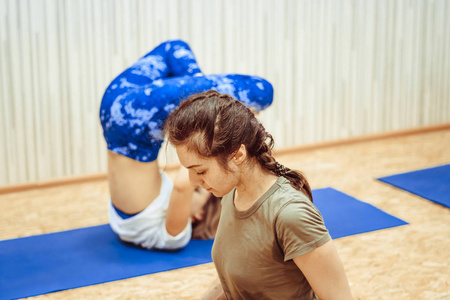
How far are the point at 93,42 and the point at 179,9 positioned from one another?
610mm

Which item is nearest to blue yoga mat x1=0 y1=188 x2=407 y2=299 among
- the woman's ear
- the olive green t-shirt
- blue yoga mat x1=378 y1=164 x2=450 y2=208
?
blue yoga mat x1=378 y1=164 x2=450 y2=208

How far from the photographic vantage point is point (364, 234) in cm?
241

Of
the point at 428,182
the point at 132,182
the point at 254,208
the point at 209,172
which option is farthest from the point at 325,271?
the point at 428,182

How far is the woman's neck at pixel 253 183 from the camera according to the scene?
3.79ft

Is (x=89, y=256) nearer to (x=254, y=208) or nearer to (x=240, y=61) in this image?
(x=254, y=208)

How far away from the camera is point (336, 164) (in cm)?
367

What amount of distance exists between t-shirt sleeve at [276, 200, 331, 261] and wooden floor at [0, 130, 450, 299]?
3.04ft

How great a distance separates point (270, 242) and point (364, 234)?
1.41m

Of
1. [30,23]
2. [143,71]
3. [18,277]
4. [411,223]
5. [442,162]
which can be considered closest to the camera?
[18,277]

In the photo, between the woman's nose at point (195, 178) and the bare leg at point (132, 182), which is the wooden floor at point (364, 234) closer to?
the bare leg at point (132, 182)

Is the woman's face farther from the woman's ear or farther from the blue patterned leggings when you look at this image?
the blue patterned leggings

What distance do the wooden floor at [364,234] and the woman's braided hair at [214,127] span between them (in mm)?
1000

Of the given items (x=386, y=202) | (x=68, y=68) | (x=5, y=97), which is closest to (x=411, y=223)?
(x=386, y=202)

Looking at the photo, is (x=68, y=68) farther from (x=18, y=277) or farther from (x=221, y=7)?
(x=18, y=277)
